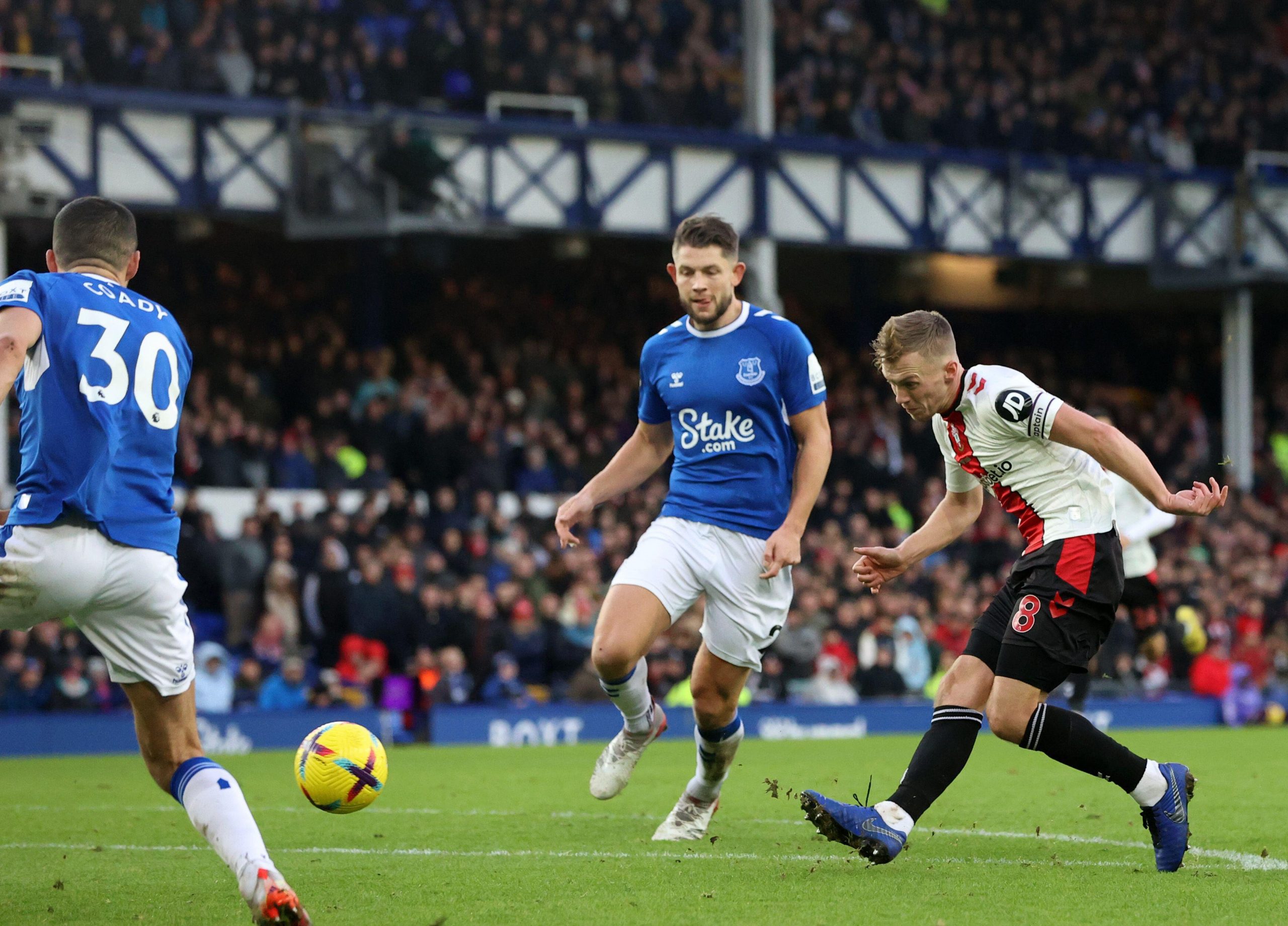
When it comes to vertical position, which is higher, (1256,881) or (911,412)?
(911,412)

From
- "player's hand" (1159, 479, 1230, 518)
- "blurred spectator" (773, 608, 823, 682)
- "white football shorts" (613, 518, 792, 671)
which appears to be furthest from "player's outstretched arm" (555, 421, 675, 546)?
"blurred spectator" (773, 608, 823, 682)

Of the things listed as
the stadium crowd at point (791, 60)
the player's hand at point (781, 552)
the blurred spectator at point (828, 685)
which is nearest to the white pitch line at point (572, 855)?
the player's hand at point (781, 552)

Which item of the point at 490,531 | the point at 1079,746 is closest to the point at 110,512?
the point at 1079,746

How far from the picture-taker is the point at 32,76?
20578 millimetres

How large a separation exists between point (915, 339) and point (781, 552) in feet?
3.68

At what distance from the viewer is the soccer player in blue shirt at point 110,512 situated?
5.34m

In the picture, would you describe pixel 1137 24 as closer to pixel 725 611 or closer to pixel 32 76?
pixel 32 76

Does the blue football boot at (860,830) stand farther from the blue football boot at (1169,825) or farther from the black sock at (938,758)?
the blue football boot at (1169,825)

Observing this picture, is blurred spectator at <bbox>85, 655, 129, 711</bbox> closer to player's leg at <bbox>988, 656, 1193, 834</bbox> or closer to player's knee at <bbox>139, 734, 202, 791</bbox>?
player's knee at <bbox>139, 734, 202, 791</bbox>

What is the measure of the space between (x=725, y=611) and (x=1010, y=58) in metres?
22.9

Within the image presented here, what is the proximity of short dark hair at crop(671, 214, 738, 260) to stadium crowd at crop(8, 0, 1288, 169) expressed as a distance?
1469 centimetres

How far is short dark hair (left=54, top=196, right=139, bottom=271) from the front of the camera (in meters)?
5.72

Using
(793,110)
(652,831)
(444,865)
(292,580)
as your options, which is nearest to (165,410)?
(444,865)

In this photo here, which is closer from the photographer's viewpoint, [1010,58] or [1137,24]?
[1010,58]
